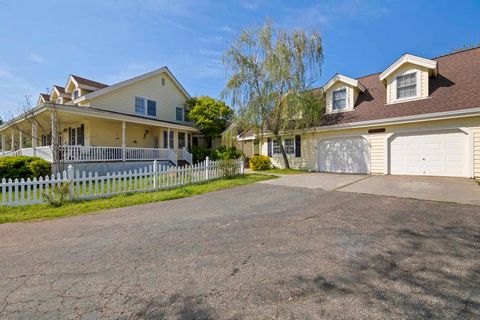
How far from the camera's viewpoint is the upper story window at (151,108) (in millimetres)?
19344

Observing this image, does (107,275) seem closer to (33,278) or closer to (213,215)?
(33,278)

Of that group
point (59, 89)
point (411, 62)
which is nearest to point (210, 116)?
point (59, 89)

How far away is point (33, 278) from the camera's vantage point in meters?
2.78

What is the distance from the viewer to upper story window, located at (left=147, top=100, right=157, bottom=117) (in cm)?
1934

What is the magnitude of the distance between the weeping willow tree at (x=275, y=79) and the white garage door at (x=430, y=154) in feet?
15.5

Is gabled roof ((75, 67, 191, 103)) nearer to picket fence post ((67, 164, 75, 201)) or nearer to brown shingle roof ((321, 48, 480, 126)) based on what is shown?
picket fence post ((67, 164, 75, 201))

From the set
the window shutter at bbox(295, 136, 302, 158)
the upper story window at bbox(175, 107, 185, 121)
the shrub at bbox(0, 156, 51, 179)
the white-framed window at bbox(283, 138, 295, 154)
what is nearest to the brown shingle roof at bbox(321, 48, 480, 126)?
the window shutter at bbox(295, 136, 302, 158)

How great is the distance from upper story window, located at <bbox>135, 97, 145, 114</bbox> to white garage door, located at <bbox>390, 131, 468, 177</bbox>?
705 inches

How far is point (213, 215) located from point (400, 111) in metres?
11.2

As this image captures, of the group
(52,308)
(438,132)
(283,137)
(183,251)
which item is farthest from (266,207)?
(283,137)

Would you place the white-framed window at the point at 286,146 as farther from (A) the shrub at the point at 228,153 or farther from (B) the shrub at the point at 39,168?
(B) the shrub at the point at 39,168

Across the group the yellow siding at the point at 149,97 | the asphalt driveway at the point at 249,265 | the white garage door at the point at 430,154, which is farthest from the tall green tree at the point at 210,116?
the asphalt driveway at the point at 249,265

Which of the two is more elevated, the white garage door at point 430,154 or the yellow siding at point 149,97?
the yellow siding at point 149,97

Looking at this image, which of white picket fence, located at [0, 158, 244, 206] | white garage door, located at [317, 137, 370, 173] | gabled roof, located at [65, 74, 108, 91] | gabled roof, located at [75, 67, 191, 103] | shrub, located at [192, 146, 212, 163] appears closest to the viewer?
white picket fence, located at [0, 158, 244, 206]
